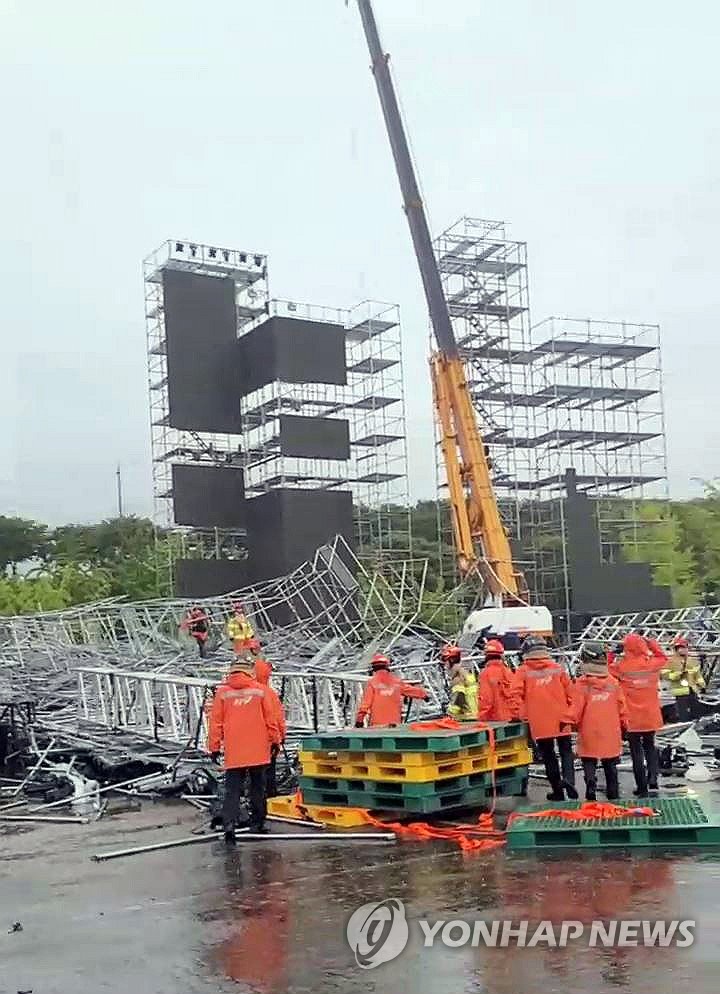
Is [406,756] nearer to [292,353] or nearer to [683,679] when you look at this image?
[683,679]

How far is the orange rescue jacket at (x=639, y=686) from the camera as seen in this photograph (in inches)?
411

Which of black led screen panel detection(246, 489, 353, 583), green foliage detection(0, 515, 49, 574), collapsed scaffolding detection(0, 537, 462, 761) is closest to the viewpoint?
collapsed scaffolding detection(0, 537, 462, 761)

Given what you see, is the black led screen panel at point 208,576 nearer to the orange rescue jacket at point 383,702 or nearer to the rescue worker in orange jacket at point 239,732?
the orange rescue jacket at point 383,702

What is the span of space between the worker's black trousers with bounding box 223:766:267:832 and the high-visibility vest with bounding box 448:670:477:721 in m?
2.72

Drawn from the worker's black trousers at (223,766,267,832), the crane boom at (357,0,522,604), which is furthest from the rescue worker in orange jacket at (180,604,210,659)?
the worker's black trousers at (223,766,267,832)

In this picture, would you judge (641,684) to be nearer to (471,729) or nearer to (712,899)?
(471,729)

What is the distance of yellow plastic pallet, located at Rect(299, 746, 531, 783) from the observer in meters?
9.34

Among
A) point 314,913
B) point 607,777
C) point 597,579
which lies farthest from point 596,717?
point 597,579

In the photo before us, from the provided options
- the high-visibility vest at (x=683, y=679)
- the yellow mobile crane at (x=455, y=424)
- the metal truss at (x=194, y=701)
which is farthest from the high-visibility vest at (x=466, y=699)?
the yellow mobile crane at (x=455, y=424)

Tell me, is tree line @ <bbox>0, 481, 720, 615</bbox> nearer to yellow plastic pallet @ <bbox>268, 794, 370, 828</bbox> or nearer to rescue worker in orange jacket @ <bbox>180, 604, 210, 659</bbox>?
rescue worker in orange jacket @ <bbox>180, 604, 210, 659</bbox>

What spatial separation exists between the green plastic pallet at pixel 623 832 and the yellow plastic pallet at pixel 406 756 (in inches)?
38.3

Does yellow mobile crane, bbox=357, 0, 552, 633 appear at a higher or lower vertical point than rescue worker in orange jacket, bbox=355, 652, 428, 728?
higher

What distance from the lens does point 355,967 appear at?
5.86 meters

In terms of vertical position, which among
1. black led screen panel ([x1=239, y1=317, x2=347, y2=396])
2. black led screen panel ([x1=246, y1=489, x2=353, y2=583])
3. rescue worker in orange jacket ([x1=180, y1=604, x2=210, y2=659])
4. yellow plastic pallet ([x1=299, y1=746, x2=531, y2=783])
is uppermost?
black led screen panel ([x1=239, y1=317, x2=347, y2=396])
